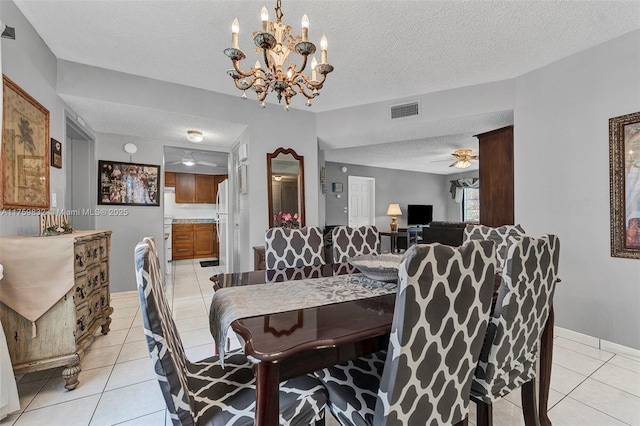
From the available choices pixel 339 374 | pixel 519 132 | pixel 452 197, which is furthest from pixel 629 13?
pixel 452 197

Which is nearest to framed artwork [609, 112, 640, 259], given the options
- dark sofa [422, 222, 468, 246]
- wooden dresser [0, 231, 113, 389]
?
dark sofa [422, 222, 468, 246]

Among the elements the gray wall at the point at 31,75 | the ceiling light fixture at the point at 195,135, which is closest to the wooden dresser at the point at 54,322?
the gray wall at the point at 31,75

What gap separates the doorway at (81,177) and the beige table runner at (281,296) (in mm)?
3324

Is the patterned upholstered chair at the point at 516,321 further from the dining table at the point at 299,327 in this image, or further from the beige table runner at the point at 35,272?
the beige table runner at the point at 35,272

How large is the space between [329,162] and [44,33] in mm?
5557

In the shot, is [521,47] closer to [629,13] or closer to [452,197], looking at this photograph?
[629,13]

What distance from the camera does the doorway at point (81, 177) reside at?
359 centimetres

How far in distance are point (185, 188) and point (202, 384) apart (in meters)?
6.86

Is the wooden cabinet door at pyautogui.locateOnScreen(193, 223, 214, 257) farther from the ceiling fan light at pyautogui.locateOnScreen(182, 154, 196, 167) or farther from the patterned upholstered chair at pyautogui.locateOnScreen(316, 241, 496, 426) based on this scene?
the patterned upholstered chair at pyautogui.locateOnScreen(316, 241, 496, 426)

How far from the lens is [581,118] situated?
254cm

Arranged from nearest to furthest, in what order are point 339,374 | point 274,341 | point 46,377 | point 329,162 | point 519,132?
point 274,341 → point 339,374 → point 46,377 → point 519,132 → point 329,162

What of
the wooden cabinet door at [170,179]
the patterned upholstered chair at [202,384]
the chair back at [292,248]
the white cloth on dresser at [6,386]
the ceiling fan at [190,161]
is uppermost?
the ceiling fan at [190,161]

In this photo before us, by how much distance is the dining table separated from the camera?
87cm

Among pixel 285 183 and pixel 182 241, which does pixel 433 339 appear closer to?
pixel 285 183
